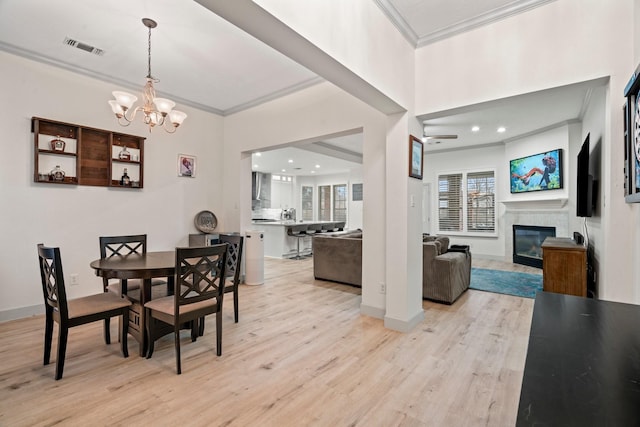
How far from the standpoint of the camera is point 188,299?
240 centimetres

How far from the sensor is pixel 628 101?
5.53 feet

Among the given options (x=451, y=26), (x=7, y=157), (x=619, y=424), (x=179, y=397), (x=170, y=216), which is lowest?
(x=179, y=397)

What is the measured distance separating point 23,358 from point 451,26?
4834 millimetres

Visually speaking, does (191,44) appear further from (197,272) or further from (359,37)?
(197,272)

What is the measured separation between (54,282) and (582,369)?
2989 mm

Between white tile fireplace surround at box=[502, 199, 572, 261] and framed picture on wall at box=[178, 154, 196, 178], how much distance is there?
675 centimetres

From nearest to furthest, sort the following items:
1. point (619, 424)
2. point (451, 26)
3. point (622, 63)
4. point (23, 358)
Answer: point (619, 424) → point (622, 63) → point (23, 358) → point (451, 26)

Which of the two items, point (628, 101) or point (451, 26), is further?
point (451, 26)

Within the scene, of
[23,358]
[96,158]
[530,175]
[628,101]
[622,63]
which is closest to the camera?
[628,101]

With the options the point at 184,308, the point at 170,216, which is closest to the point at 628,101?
the point at 184,308

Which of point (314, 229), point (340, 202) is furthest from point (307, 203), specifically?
point (314, 229)

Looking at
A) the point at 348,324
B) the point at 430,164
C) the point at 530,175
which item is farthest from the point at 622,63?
the point at 430,164

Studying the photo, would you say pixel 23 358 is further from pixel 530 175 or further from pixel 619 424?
pixel 530 175

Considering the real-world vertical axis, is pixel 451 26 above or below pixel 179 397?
above
